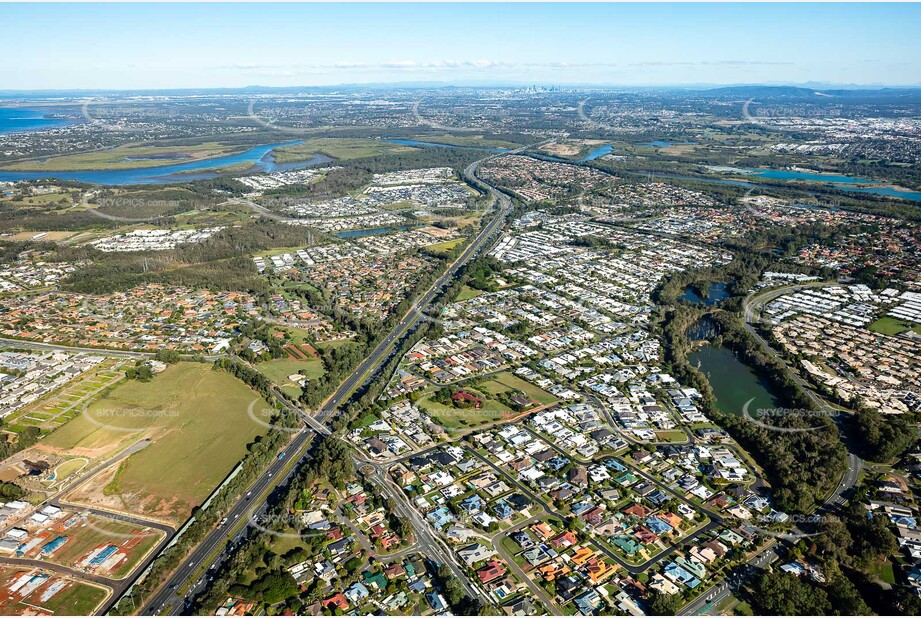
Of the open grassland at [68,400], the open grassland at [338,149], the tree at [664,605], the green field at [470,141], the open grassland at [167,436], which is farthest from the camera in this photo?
the green field at [470,141]

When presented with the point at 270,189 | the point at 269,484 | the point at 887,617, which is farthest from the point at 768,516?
the point at 270,189

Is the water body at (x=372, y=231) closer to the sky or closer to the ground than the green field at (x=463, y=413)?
closer to the sky

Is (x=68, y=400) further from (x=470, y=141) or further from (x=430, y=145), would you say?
(x=470, y=141)

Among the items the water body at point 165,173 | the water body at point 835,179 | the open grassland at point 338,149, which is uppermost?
the open grassland at point 338,149

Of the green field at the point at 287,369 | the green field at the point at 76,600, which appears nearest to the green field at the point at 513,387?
the green field at the point at 287,369

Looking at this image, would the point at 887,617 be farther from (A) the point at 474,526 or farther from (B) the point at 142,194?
(B) the point at 142,194

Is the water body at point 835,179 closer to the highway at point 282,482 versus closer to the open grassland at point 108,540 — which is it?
the highway at point 282,482
